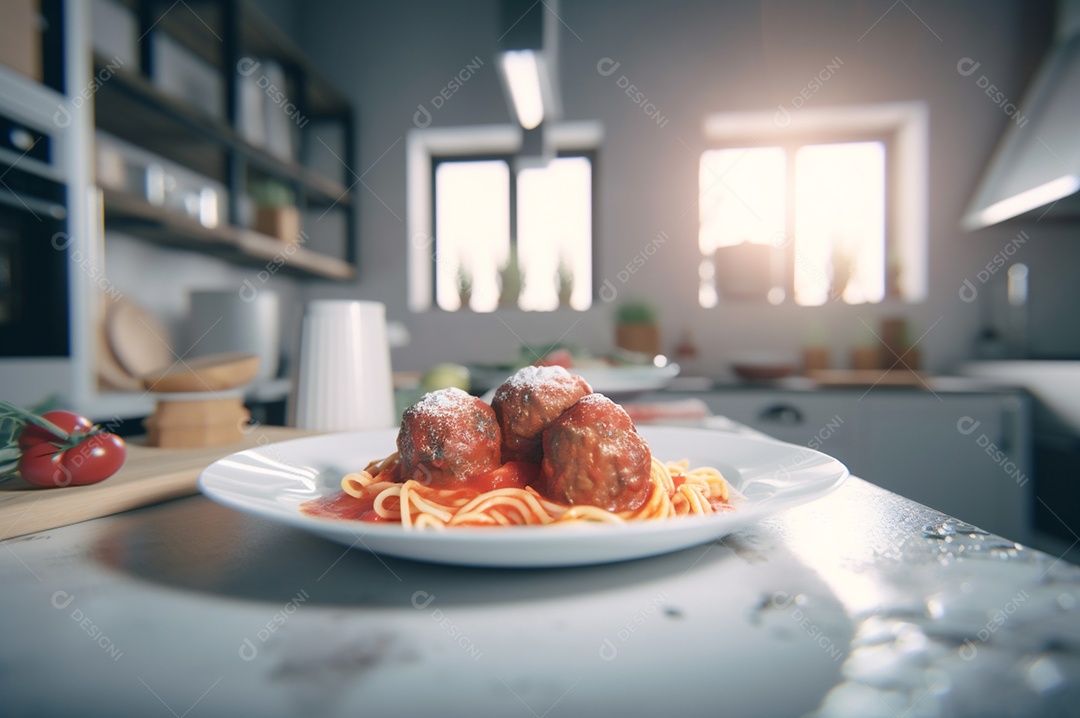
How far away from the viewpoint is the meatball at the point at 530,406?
0.73 m

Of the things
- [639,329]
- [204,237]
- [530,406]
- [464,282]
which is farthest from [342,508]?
[464,282]

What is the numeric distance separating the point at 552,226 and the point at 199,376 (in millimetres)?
4027

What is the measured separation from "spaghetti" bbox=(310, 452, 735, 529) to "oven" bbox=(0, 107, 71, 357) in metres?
1.92

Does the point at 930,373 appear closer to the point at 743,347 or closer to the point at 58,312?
the point at 743,347

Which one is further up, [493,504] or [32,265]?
[32,265]

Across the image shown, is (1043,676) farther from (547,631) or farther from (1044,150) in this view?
(1044,150)

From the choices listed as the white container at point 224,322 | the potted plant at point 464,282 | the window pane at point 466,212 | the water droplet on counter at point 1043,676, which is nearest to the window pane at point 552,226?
the window pane at point 466,212

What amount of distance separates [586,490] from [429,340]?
424 cm

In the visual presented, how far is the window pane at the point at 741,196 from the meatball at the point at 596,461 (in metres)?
4.05

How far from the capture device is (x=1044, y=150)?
3387 mm

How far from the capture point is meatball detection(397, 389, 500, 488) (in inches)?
26.7

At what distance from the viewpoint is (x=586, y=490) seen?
620 millimetres

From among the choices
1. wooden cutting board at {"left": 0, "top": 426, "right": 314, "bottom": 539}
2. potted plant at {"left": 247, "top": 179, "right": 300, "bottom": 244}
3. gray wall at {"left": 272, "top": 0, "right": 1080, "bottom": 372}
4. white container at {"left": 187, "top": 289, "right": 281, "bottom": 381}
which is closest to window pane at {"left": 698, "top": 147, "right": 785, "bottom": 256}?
gray wall at {"left": 272, "top": 0, "right": 1080, "bottom": 372}

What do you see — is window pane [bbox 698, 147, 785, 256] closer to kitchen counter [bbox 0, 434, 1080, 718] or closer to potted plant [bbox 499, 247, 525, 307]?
potted plant [bbox 499, 247, 525, 307]
